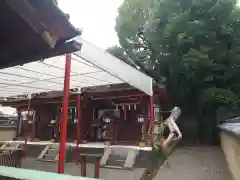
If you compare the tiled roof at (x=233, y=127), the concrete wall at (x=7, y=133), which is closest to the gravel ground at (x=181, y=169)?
the tiled roof at (x=233, y=127)

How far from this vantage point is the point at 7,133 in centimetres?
1447

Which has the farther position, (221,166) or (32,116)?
(32,116)

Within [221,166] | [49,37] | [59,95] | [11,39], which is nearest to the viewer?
[49,37]

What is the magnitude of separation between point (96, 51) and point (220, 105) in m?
9.72

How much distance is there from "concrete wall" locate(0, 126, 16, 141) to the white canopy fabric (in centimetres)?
726

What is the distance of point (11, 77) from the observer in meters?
6.75

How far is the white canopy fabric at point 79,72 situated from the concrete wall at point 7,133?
7.26 metres

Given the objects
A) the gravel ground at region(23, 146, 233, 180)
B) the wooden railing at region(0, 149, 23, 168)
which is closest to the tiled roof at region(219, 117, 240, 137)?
the gravel ground at region(23, 146, 233, 180)

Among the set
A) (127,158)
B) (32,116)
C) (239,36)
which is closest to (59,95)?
(32,116)

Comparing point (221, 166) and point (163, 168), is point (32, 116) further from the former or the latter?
point (221, 166)

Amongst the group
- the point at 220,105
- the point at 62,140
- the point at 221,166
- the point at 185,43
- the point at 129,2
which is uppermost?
the point at 129,2

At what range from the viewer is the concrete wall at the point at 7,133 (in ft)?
46.4

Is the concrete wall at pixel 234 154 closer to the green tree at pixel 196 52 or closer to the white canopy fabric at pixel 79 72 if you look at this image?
the white canopy fabric at pixel 79 72

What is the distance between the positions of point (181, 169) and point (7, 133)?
425 inches
